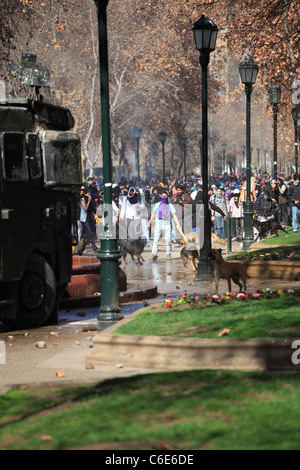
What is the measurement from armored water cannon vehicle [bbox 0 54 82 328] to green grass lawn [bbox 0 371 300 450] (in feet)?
15.7

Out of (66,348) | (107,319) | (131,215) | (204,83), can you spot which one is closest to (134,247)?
(131,215)

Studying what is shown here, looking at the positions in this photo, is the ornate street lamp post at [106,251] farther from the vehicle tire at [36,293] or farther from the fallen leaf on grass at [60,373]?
the fallen leaf on grass at [60,373]

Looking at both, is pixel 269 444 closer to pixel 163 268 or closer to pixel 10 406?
pixel 10 406

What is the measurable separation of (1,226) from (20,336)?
1.45 m

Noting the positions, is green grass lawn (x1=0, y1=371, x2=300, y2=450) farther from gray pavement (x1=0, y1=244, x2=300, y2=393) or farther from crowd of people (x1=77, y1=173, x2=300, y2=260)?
crowd of people (x1=77, y1=173, x2=300, y2=260)

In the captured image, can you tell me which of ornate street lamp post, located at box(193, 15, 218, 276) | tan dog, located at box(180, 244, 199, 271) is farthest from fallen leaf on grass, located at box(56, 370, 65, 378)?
tan dog, located at box(180, 244, 199, 271)

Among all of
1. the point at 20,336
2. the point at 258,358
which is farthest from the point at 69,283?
the point at 258,358

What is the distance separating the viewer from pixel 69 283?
15945mm

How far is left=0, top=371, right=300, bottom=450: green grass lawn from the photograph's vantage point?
643 cm

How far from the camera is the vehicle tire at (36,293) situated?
1336cm

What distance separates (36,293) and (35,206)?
1.20 m

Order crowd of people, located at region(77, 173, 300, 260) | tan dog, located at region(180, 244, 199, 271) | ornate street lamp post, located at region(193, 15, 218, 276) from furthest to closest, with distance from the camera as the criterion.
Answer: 1. crowd of people, located at region(77, 173, 300, 260)
2. tan dog, located at region(180, 244, 199, 271)
3. ornate street lamp post, located at region(193, 15, 218, 276)

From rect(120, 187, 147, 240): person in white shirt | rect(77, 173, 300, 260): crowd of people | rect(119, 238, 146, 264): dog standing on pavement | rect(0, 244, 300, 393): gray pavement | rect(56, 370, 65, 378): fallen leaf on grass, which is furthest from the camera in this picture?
rect(120, 187, 147, 240): person in white shirt

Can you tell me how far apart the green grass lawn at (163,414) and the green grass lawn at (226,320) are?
1768mm
